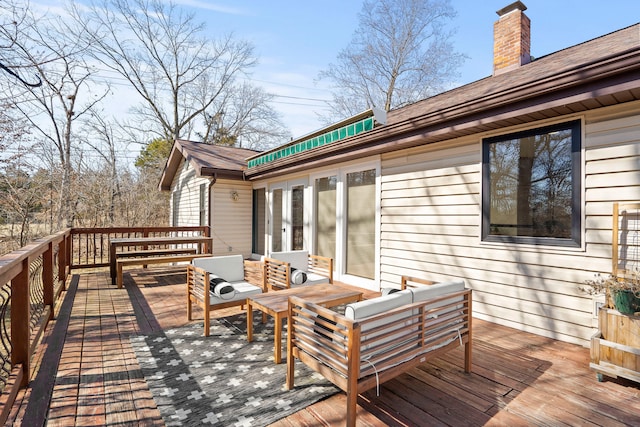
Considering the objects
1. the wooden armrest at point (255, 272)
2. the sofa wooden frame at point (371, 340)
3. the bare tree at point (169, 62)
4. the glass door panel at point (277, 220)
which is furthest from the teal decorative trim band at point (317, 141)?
the bare tree at point (169, 62)

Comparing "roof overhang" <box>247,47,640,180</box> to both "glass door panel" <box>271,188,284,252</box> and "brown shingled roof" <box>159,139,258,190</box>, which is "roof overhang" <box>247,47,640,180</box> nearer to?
"glass door panel" <box>271,188,284,252</box>

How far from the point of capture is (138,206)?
1389cm

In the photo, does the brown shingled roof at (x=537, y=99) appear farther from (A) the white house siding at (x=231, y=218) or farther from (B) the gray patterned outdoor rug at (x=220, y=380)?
(A) the white house siding at (x=231, y=218)

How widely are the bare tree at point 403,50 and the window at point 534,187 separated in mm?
11484

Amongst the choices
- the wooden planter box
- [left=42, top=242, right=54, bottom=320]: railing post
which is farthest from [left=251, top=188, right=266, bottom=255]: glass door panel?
the wooden planter box

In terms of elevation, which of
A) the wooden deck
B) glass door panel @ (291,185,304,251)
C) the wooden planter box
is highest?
glass door panel @ (291,185,304,251)

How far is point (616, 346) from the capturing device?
235 cm

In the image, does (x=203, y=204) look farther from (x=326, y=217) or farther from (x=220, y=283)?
(x=220, y=283)

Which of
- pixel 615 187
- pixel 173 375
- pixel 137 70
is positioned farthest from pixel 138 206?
pixel 615 187

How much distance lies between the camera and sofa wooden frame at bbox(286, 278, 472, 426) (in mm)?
1822

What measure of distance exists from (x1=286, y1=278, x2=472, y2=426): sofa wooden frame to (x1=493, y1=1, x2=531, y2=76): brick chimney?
4.49 m

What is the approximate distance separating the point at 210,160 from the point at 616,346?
8.13 meters

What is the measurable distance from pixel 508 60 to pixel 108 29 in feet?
51.7

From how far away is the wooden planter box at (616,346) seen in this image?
229 centimetres
